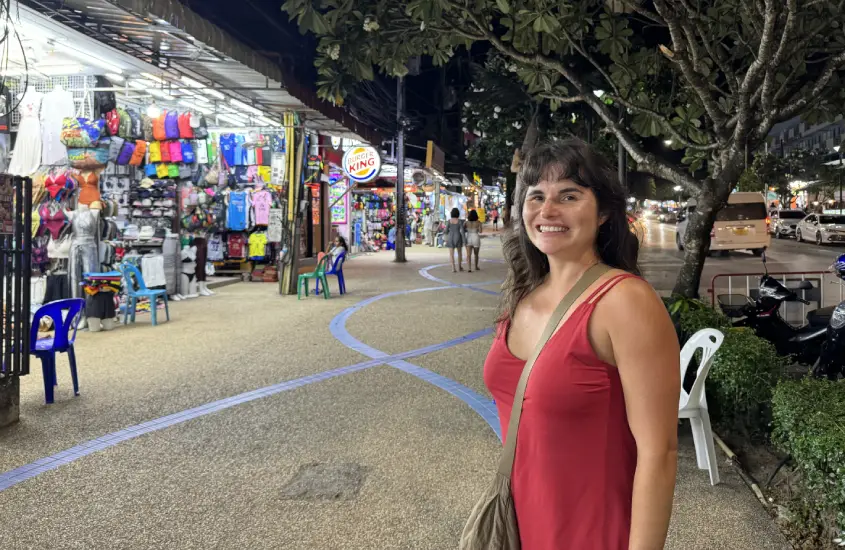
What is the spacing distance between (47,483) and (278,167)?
11387 millimetres

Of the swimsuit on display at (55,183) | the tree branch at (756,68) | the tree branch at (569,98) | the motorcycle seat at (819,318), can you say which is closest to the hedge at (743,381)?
the motorcycle seat at (819,318)

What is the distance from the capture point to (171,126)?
443 inches

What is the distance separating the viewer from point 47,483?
148 inches

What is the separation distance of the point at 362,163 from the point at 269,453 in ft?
43.8

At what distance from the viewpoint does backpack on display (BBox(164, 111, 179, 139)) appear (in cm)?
1124

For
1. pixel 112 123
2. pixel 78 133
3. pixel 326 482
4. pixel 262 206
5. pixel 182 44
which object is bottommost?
pixel 326 482

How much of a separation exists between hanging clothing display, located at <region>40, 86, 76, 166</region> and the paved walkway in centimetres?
271

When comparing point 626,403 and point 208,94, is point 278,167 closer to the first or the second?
point 208,94

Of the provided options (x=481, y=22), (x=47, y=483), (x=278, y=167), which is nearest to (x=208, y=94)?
(x=278, y=167)

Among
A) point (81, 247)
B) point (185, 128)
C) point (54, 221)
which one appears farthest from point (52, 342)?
point (185, 128)

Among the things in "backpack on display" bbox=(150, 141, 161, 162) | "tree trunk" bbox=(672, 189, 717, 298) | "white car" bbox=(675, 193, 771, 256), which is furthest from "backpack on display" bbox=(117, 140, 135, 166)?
"white car" bbox=(675, 193, 771, 256)

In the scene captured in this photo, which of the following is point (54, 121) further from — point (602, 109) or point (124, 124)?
point (602, 109)

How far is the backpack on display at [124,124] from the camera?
10.0 meters

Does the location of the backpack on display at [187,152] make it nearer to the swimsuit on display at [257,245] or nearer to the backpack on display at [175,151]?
the backpack on display at [175,151]
